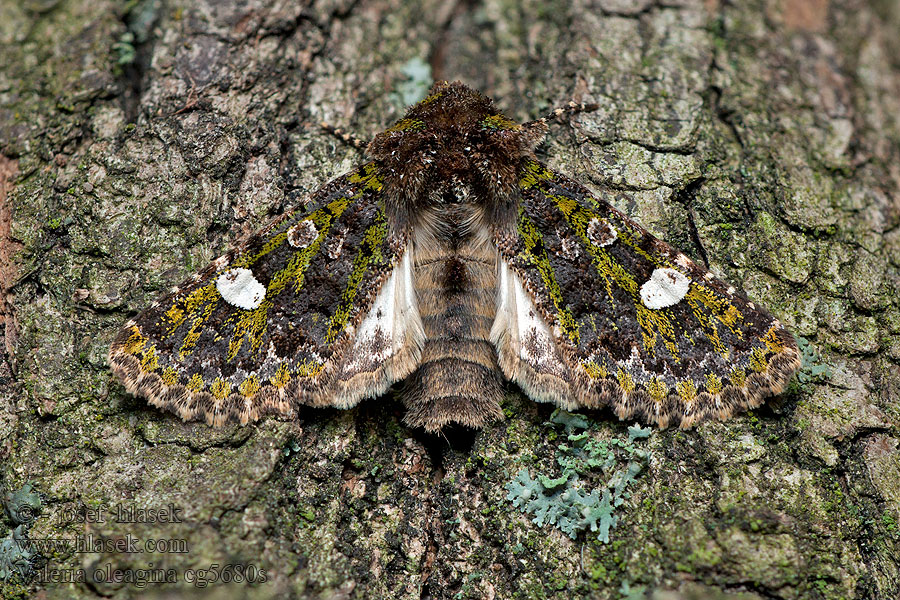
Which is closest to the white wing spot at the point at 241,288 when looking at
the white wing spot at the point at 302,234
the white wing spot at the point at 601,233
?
the white wing spot at the point at 302,234

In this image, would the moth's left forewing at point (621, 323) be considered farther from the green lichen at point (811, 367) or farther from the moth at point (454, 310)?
the green lichen at point (811, 367)

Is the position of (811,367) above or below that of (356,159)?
below

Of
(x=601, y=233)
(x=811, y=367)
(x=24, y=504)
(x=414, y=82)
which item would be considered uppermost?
(x=414, y=82)

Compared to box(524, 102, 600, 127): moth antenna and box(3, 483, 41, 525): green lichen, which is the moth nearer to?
box(524, 102, 600, 127): moth antenna

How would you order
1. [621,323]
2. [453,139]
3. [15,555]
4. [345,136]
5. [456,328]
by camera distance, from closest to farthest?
1. [15,555]
2. [621,323]
3. [456,328]
4. [453,139]
5. [345,136]

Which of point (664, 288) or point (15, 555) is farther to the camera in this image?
point (664, 288)

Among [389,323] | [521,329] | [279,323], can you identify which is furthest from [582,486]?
[279,323]

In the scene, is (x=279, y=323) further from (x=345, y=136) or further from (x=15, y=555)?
(x=15, y=555)
